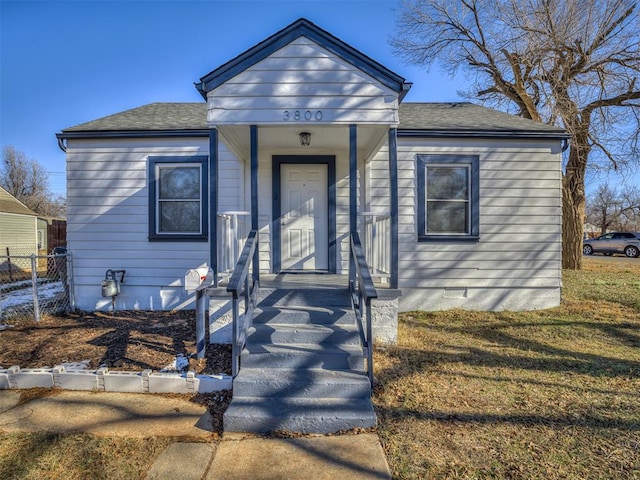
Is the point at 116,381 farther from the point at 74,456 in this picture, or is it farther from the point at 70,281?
the point at 70,281

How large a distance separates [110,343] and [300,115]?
3.85m

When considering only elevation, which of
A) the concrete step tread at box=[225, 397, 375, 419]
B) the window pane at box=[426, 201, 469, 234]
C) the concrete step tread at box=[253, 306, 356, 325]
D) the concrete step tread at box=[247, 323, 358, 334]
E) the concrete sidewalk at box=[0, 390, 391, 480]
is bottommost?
the concrete sidewalk at box=[0, 390, 391, 480]

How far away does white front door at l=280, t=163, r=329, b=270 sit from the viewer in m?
6.39

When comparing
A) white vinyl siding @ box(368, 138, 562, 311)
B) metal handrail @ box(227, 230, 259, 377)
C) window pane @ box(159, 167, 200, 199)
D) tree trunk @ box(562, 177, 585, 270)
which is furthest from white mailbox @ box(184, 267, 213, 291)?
tree trunk @ box(562, 177, 585, 270)

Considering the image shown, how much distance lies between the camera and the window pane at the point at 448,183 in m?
6.57

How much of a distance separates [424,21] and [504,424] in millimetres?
14237

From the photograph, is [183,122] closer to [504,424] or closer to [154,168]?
[154,168]

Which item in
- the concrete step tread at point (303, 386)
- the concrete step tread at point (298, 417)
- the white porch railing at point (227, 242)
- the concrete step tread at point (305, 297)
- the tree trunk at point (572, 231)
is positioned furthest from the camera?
the tree trunk at point (572, 231)

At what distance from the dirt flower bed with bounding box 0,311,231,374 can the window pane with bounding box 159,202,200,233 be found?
5.13 feet

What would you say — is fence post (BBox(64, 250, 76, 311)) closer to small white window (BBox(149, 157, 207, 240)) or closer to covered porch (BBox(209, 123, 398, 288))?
small white window (BBox(149, 157, 207, 240))

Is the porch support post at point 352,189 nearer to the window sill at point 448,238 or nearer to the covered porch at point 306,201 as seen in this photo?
the covered porch at point 306,201

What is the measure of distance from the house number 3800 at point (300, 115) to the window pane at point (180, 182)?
8.58 ft

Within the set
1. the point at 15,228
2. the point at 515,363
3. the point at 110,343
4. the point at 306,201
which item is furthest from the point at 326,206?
the point at 15,228

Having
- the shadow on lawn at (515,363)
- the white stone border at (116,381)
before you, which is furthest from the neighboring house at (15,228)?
the shadow on lawn at (515,363)
